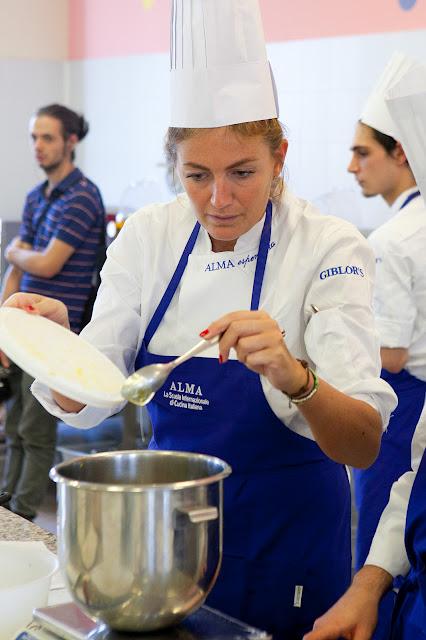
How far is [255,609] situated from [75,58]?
469 cm

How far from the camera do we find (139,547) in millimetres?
970

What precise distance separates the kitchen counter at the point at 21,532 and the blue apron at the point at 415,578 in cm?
51

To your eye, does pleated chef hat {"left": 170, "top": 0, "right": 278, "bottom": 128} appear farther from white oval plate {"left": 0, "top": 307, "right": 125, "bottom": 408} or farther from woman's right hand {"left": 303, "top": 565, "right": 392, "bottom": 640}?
woman's right hand {"left": 303, "top": 565, "right": 392, "bottom": 640}

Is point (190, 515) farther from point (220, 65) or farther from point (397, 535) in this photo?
point (220, 65)

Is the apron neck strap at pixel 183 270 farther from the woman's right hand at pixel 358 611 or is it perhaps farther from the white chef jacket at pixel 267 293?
the woman's right hand at pixel 358 611

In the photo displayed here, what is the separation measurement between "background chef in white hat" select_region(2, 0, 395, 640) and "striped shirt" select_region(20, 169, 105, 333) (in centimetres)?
225

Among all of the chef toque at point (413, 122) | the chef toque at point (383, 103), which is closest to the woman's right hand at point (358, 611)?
the chef toque at point (413, 122)

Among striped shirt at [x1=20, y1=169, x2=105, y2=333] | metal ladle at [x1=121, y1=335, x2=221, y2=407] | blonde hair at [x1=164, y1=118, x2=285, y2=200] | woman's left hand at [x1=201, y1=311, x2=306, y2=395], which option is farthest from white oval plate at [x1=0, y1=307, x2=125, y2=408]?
striped shirt at [x1=20, y1=169, x2=105, y2=333]

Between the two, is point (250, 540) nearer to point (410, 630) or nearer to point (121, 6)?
point (410, 630)

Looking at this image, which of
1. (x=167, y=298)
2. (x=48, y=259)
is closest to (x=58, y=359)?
(x=167, y=298)

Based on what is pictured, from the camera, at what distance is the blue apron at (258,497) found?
5.03 ft

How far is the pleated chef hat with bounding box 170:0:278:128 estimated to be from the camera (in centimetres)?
152

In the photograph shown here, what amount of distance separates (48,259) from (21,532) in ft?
7.83

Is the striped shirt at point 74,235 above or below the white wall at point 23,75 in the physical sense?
below
